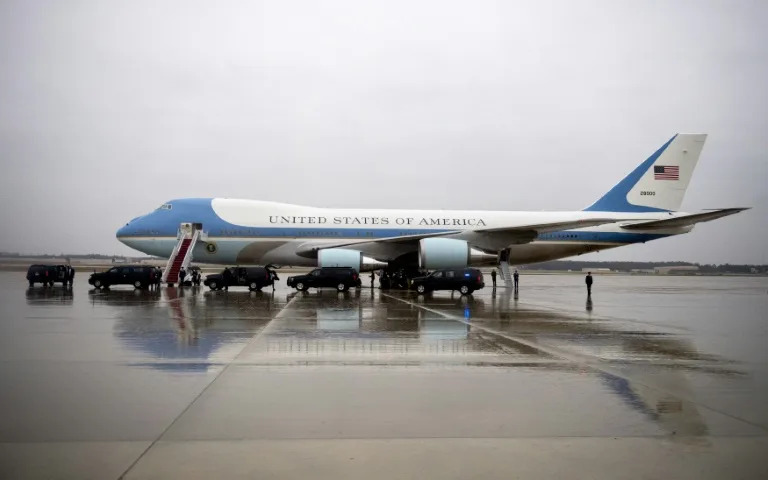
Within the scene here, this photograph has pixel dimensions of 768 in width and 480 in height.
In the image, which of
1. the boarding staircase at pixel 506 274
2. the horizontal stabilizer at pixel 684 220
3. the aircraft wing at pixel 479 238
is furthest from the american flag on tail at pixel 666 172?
the boarding staircase at pixel 506 274

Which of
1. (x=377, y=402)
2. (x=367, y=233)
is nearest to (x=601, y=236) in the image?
(x=367, y=233)

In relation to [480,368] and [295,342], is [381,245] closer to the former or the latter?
[295,342]

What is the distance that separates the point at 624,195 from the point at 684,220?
14.5ft

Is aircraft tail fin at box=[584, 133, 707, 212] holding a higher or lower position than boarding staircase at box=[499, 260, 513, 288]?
higher

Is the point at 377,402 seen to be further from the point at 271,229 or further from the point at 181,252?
the point at 181,252

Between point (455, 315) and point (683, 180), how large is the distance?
2539 cm

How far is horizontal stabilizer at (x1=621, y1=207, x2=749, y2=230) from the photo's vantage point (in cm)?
2841

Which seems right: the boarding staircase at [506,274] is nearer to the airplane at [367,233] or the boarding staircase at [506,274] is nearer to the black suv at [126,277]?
the airplane at [367,233]

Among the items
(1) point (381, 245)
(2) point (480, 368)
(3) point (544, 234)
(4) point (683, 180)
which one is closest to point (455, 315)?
(2) point (480, 368)

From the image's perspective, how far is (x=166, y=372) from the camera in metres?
8.01

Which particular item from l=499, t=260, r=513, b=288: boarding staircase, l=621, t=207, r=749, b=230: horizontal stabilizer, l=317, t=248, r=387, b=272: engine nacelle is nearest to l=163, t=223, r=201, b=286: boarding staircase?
l=317, t=248, r=387, b=272: engine nacelle

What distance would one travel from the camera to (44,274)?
105ft

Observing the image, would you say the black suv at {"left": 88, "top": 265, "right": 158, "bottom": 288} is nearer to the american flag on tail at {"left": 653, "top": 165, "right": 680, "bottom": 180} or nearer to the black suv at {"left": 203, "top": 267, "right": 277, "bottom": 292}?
the black suv at {"left": 203, "top": 267, "right": 277, "bottom": 292}

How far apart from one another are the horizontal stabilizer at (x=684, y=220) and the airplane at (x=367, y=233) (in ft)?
0.18
